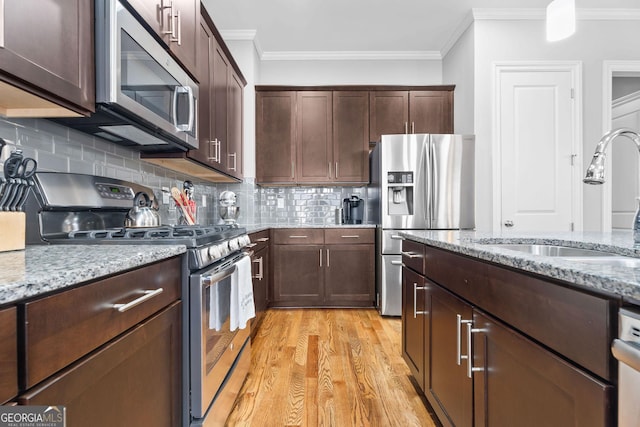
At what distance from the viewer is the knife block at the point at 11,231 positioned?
97 centimetres

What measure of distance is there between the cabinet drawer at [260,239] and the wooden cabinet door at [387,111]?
1.61m

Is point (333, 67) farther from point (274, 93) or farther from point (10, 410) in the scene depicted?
point (10, 410)

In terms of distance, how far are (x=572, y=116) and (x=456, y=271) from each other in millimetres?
2877

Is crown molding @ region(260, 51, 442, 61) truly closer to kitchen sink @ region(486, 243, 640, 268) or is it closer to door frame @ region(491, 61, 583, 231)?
door frame @ region(491, 61, 583, 231)

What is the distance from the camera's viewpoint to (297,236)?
3627mm

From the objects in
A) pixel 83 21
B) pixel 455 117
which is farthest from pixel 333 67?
pixel 83 21

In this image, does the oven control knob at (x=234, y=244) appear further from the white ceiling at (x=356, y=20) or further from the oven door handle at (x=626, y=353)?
the white ceiling at (x=356, y=20)

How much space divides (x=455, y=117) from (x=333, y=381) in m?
3.07

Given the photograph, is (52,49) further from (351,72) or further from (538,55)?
(538,55)

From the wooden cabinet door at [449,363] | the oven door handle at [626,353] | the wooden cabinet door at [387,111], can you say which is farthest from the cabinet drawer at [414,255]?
the wooden cabinet door at [387,111]

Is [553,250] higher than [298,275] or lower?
higher

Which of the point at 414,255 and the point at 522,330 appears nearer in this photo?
the point at 522,330

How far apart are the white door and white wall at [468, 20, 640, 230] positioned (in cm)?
143

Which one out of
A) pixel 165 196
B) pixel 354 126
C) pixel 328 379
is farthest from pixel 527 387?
pixel 354 126
